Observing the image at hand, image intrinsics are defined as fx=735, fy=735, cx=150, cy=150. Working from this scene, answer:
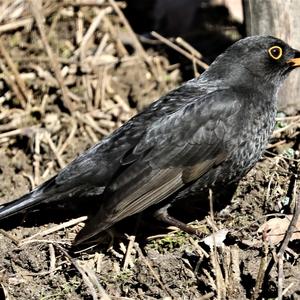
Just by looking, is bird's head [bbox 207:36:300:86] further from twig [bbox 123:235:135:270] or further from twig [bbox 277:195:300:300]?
twig [bbox 123:235:135:270]

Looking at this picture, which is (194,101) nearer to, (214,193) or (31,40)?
(214,193)

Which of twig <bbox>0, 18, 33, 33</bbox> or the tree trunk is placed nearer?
the tree trunk

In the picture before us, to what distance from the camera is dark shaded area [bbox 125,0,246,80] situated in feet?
25.8

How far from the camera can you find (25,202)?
5719 mm

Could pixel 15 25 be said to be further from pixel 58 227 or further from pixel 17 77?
pixel 58 227

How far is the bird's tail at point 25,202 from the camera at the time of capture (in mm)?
5684

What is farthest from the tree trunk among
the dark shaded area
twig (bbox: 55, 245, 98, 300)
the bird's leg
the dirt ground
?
twig (bbox: 55, 245, 98, 300)

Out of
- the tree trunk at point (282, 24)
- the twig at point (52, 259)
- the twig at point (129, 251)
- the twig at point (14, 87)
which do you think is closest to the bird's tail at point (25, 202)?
the twig at point (52, 259)

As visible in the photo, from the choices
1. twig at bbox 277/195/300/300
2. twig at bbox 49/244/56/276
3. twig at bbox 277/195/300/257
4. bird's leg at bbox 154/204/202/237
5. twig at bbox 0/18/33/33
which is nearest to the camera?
twig at bbox 277/195/300/300

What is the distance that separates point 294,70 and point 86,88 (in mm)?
→ 2101

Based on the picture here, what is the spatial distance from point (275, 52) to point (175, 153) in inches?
48.7

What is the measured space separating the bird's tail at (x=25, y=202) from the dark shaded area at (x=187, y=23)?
2530 mm

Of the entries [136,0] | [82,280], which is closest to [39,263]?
[82,280]

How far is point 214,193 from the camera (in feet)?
19.7
